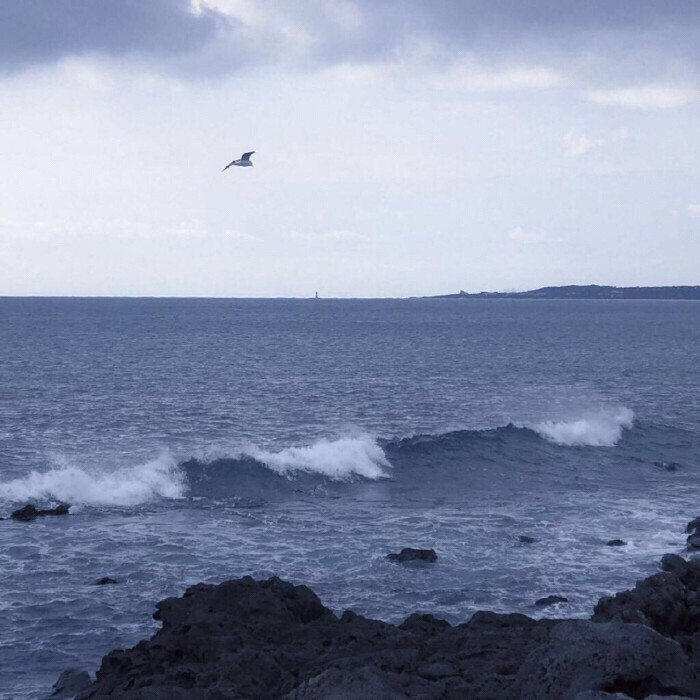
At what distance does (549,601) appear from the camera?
20.3 m

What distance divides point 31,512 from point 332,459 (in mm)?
12330

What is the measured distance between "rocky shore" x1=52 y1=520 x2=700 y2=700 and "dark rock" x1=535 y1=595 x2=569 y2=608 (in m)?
2.63

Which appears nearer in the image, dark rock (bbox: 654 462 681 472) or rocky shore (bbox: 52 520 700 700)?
rocky shore (bbox: 52 520 700 700)

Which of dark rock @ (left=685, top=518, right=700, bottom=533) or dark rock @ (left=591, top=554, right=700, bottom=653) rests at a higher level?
dark rock @ (left=591, top=554, right=700, bottom=653)

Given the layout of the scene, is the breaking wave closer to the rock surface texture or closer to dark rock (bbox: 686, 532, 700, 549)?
dark rock (bbox: 686, 532, 700, 549)

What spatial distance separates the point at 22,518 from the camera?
2736cm

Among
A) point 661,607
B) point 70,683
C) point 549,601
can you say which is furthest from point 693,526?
point 70,683

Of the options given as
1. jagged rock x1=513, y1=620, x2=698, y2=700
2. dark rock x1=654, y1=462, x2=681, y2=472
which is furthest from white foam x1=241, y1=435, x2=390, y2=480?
jagged rock x1=513, y1=620, x2=698, y2=700

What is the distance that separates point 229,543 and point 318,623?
8848 millimetres

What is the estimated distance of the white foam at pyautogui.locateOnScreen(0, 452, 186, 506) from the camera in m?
30.2

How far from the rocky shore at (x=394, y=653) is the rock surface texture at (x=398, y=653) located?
19 mm

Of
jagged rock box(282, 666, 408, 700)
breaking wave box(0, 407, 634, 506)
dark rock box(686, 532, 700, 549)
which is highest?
jagged rock box(282, 666, 408, 700)

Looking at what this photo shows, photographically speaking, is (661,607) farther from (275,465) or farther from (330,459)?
(330,459)

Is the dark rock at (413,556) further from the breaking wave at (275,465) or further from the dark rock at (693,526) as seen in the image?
the breaking wave at (275,465)
